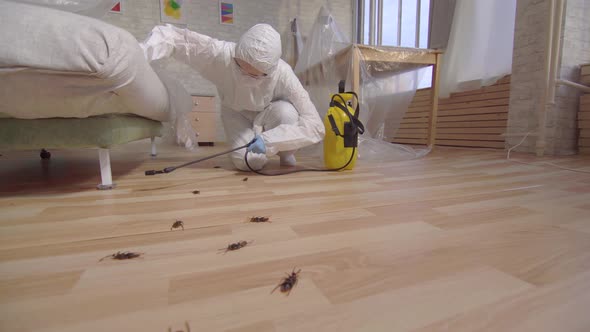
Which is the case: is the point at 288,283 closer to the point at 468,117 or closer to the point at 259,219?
the point at 259,219

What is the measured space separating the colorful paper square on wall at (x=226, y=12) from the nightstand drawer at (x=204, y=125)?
1.55 metres

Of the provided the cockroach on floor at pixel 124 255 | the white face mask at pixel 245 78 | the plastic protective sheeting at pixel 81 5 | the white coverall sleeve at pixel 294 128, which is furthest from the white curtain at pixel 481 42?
the cockroach on floor at pixel 124 255

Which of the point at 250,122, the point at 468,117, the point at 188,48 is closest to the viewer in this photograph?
the point at 188,48

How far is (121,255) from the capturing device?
51 cm

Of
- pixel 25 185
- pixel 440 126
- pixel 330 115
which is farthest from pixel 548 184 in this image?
pixel 440 126

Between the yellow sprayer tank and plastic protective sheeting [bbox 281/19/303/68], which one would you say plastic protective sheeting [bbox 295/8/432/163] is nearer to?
the yellow sprayer tank

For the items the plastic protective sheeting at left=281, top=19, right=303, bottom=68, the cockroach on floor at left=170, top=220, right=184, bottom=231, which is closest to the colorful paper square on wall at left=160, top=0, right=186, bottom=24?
the plastic protective sheeting at left=281, top=19, right=303, bottom=68

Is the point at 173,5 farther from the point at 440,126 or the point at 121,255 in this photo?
the point at 121,255

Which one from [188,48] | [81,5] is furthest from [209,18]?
[188,48]

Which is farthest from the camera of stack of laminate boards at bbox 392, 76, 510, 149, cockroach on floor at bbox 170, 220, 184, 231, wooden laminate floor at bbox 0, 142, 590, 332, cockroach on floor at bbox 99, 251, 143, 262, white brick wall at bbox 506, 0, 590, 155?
stack of laminate boards at bbox 392, 76, 510, 149

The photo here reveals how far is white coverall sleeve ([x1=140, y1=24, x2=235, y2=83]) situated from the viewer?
1183 mm

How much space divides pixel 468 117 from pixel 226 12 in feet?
11.4

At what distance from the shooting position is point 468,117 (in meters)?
2.98

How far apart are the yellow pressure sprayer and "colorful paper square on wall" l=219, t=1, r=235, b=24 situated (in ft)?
11.0
